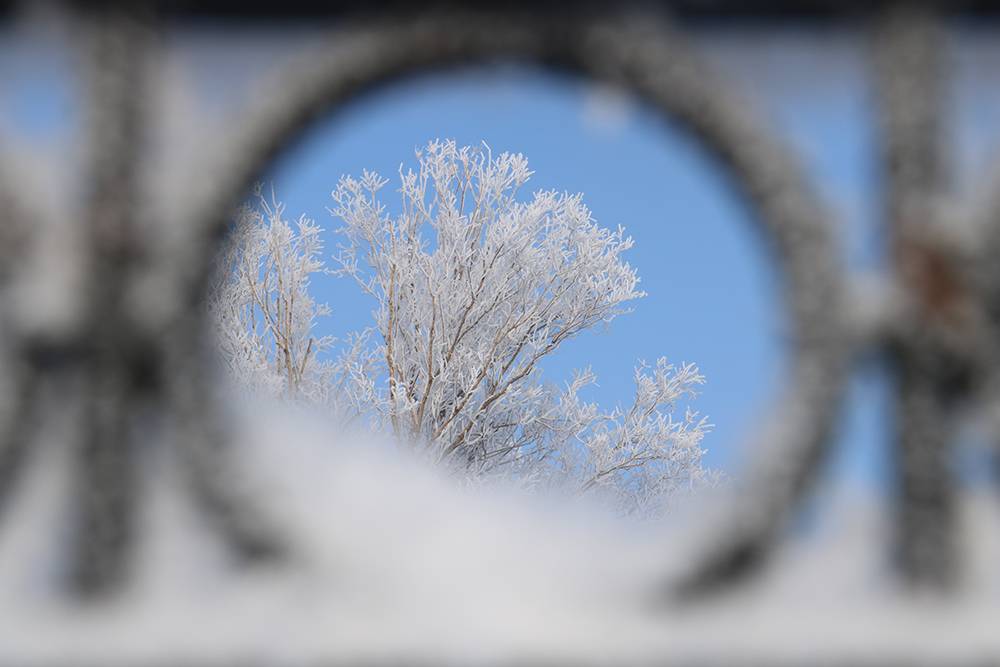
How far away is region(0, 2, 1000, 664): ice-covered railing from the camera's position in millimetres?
978

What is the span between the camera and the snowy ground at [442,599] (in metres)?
0.97

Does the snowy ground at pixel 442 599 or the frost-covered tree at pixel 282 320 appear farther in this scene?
the frost-covered tree at pixel 282 320

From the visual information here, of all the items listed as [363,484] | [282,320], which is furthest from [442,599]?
[282,320]

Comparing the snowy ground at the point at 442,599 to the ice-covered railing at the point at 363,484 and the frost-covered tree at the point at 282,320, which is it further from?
the frost-covered tree at the point at 282,320

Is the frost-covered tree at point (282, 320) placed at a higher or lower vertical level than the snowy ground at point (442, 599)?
higher

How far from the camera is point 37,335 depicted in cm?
103

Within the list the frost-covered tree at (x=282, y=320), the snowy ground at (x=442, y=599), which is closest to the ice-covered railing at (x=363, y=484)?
the snowy ground at (x=442, y=599)

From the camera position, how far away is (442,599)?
1013mm

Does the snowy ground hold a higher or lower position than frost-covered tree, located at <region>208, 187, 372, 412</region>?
lower

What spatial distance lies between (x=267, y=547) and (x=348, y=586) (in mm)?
89

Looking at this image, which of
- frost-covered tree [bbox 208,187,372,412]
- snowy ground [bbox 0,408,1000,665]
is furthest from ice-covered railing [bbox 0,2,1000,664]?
frost-covered tree [bbox 208,187,372,412]

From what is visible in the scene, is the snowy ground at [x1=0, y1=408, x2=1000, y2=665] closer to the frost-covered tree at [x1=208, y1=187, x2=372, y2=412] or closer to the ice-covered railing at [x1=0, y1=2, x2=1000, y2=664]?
the ice-covered railing at [x1=0, y1=2, x2=1000, y2=664]

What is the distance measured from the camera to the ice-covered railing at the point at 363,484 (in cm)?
98

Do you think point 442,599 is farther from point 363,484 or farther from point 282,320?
point 282,320
